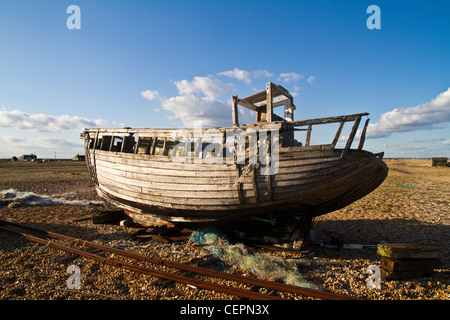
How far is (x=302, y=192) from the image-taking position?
5.80 metres

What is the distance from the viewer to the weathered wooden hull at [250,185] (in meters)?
5.58

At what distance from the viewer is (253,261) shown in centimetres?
534

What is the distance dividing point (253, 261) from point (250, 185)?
1816 mm

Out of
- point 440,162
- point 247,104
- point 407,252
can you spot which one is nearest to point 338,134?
point 407,252

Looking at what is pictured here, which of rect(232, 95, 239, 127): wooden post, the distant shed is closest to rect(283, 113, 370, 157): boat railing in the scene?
rect(232, 95, 239, 127): wooden post

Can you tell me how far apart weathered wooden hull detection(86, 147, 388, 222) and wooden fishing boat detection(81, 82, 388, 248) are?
23mm

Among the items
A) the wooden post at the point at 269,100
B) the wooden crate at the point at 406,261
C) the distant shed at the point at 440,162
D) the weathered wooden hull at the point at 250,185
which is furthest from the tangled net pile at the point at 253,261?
the distant shed at the point at 440,162

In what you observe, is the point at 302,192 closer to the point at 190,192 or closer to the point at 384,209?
the point at 190,192

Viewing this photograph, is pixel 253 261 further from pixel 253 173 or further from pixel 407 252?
pixel 407 252

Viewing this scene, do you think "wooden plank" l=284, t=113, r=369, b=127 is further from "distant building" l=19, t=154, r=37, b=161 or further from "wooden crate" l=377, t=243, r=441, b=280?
"distant building" l=19, t=154, r=37, b=161

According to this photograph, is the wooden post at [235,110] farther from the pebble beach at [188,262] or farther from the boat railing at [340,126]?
the pebble beach at [188,262]

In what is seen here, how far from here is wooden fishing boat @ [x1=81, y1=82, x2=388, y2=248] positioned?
557 centimetres

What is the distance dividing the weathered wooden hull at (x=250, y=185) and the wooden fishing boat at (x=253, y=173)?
23mm
